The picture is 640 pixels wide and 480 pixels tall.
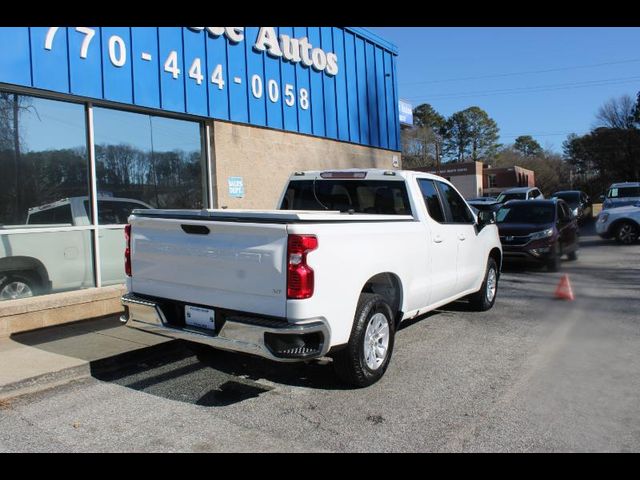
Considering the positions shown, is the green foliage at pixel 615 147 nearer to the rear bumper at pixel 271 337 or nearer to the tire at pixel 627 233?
the tire at pixel 627 233

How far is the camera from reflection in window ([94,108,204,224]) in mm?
8086

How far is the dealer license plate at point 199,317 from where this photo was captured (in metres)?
4.39

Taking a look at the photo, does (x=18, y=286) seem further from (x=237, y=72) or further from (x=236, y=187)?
(x=237, y=72)

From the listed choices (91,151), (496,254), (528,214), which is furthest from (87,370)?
(528,214)

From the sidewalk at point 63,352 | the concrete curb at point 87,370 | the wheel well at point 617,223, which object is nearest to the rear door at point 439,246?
the concrete curb at point 87,370

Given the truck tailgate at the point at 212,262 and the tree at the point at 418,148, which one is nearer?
the truck tailgate at the point at 212,262

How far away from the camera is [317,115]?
11.9 meters

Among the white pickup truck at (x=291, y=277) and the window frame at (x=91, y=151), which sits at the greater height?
the window frame at (x=91, y=151)

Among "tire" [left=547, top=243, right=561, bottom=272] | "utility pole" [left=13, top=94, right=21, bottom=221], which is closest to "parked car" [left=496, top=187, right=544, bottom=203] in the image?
"tire" [left=547, top=243, right=561, bottom=272]

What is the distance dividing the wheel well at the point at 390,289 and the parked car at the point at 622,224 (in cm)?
1400

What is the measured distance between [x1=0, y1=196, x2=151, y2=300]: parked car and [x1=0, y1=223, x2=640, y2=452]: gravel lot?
2.43 meters

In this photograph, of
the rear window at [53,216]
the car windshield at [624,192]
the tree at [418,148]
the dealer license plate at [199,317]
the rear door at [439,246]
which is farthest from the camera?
the tree at [418,148]
